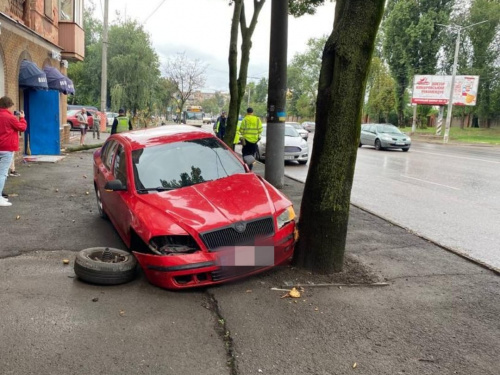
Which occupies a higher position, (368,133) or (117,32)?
(117,32)

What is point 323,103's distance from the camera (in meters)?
4.79

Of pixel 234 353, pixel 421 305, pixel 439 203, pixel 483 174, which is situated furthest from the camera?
pixel 483 174

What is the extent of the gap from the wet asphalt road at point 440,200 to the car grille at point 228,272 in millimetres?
3037

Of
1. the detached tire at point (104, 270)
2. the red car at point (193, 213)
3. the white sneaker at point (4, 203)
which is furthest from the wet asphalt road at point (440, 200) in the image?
the white sneaker at point (4, 203)

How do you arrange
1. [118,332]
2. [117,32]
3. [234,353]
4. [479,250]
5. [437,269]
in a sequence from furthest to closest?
[117,32] < [479,250] < [437,269] < [118,332] < [234,353]

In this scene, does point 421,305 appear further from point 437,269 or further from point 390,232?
point 390,232

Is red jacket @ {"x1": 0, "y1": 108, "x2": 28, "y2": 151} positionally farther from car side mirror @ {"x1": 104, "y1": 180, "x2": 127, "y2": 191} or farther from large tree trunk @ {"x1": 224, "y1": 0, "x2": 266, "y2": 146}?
large tree trunk @ {"x1": 224, "y1": 0, "x2": 266, "y2": 146}

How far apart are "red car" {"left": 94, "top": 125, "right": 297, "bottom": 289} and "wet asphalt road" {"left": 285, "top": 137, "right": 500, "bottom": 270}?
112 inches

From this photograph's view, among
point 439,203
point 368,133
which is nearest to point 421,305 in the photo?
point 439,203

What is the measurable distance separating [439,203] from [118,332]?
7.81 m

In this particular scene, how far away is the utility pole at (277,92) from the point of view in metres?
9.68

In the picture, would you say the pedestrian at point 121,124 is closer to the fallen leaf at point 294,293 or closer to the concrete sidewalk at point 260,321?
the concrete sidewalk at point 260,321

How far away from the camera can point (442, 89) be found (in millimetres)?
40719

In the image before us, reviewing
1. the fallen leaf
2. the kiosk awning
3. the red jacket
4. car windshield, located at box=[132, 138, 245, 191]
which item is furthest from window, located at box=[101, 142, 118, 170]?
the kiosk awning
